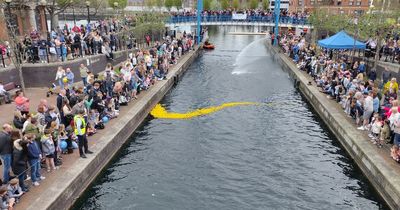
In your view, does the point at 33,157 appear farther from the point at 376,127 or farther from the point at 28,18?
the point at 28,18

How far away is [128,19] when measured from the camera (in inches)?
1660

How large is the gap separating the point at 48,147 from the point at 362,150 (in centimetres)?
1171

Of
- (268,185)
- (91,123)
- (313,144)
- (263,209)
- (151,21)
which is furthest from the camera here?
(151,21)

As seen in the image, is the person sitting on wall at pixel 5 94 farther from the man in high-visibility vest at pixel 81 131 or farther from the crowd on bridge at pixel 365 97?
the crowd on bridge at pixel 365 97

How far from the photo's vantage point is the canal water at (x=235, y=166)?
42.6 ft

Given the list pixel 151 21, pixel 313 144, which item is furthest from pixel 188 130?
pixel 151 21

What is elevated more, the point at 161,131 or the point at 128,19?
the point at 128,19

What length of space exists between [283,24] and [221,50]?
30.7 feet

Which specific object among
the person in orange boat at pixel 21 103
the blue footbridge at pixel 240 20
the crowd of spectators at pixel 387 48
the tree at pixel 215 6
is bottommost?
the person in orange boat at pixel 21 103

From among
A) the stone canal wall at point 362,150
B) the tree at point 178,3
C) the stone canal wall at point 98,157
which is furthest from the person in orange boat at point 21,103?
the tree at point 178,3

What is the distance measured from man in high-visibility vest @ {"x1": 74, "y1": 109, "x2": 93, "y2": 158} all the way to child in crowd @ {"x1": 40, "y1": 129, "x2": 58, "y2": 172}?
42.6 inches

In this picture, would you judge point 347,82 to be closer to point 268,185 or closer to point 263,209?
point 268,185

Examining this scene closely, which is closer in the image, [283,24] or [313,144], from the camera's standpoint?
[313,144]

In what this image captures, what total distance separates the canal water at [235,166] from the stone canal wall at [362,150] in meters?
0.38
